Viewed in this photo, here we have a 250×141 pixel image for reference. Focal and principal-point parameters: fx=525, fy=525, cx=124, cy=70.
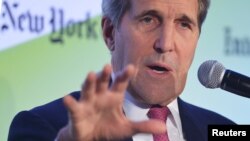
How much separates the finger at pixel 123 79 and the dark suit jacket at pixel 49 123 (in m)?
0.46

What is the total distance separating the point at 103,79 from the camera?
3.88ft

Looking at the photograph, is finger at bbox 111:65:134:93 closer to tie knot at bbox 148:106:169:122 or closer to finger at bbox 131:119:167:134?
finger at bbox 131:119:167:134

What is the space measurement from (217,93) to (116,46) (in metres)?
0.42

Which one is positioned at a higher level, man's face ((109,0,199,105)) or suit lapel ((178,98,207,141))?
man's face ((109,0,199,105))

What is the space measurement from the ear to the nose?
15 cm

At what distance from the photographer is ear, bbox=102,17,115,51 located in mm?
1724

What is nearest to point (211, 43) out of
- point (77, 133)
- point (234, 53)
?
point (234, 53)

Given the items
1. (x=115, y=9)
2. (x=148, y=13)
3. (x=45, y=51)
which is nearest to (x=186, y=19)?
(x=148, y=13)

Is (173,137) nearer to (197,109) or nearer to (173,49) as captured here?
(197,109)

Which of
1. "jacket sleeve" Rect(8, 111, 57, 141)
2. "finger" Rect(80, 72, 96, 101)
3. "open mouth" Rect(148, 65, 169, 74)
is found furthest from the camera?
"open mouth" Rect(148, 65, 169, 74)

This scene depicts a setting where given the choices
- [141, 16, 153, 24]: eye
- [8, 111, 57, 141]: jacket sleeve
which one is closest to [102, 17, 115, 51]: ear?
[141, 16, 153, 24]: eye

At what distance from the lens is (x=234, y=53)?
6.36ft

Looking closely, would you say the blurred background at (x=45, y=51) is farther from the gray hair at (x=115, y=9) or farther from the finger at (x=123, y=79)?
the finger at (x=123, y=79)

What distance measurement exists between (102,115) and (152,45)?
0.50 meters
